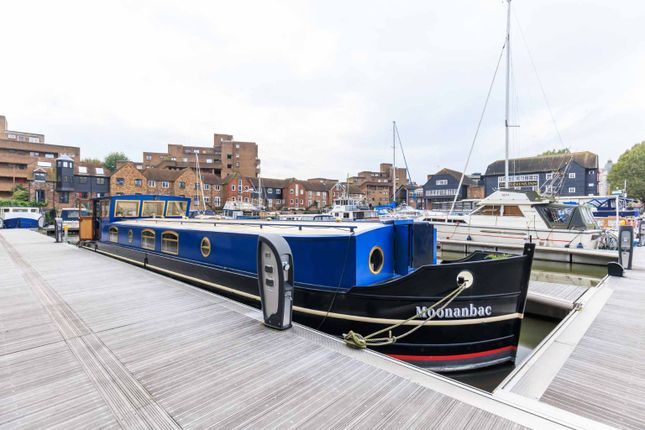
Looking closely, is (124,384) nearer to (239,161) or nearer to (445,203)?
(445,203)

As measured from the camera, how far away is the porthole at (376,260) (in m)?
5.44

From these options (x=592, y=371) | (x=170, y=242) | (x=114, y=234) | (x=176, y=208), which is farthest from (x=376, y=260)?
(x=114, y=234)

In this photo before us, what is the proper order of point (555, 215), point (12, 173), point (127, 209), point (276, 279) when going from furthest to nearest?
1. point (12, 173)
2. point (555, 215)
3. point (127, 209)
4. point (276, 279)

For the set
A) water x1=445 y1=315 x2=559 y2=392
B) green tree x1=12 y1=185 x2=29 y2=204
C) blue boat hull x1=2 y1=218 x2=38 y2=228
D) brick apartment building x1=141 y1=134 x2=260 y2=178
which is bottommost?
water x1=445 y1=315 x2=559 y2=392

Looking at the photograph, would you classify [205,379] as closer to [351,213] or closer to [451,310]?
[451,310]

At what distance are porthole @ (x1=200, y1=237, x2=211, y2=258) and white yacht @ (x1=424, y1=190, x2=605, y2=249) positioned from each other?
47.1 feet

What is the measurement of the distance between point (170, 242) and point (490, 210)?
16798 millimetres

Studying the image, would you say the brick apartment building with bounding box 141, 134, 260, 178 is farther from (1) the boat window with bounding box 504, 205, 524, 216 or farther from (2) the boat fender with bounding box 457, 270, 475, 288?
(2) the boat fender with bounding box 457, 270, 475, 288

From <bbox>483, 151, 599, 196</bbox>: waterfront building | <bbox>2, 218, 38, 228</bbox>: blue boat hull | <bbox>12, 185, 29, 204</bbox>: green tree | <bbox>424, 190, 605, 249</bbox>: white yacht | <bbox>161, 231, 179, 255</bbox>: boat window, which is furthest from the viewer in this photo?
<bbox>483, 151, 599, 196</bbox>: waterfront building

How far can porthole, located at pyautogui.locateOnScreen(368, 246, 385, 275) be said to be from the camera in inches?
214

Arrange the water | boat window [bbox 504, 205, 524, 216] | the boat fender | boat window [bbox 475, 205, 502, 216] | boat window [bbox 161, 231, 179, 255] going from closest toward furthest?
the boat fender → the water → boat window [bbox 161, 231, 179, 255] → boat window [bbox 504, 205, 524, 216] → boat window [bbox 475, 205, 502, 216]

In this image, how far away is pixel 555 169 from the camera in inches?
1863

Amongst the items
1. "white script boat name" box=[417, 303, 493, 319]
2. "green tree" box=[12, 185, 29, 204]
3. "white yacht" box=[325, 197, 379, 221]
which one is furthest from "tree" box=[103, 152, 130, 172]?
"white script boat name" box=[417, 303, 493, 319]

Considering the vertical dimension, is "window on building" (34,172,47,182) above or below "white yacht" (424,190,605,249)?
above
